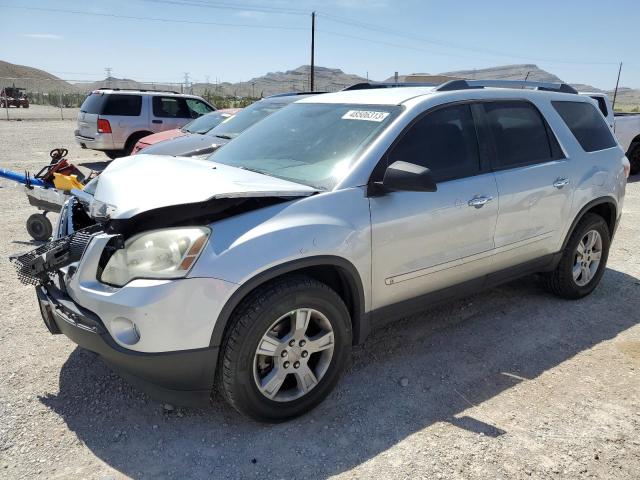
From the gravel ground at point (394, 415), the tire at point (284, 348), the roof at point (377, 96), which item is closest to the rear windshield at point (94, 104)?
the gravel ground at point (394, 415)

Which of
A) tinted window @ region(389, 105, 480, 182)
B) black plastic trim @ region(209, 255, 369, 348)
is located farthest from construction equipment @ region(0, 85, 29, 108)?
black plastic trim @ region(209, 255, 369, 348)

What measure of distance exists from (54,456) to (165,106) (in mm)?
11338

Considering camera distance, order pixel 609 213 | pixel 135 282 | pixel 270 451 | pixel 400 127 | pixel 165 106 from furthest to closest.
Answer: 1. pixel 165 106
2. pixel 609 213
3. pixel 400 127
4. pixel 270 451
5. pixel 135 282

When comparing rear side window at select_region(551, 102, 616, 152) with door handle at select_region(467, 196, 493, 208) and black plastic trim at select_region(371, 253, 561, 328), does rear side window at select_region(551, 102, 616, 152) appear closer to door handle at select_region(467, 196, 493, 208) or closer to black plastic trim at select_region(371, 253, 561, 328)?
black plastic trim at select_region(371, 253, 561, 328)

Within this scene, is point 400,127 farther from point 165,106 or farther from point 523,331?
point 165,106

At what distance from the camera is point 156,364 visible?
2551mm

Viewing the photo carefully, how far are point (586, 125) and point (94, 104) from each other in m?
11.0

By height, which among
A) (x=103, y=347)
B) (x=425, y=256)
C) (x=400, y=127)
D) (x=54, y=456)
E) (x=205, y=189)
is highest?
(x=400, y=127)

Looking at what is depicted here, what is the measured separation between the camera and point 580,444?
112 inches

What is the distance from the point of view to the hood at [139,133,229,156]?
7.77 m

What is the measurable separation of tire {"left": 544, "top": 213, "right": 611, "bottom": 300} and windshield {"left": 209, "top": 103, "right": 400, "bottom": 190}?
224 cm

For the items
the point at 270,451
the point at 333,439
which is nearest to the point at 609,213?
the point at 333,439

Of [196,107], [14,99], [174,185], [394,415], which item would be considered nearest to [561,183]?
[394,415]

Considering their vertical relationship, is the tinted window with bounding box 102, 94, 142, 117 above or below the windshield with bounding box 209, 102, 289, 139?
above
